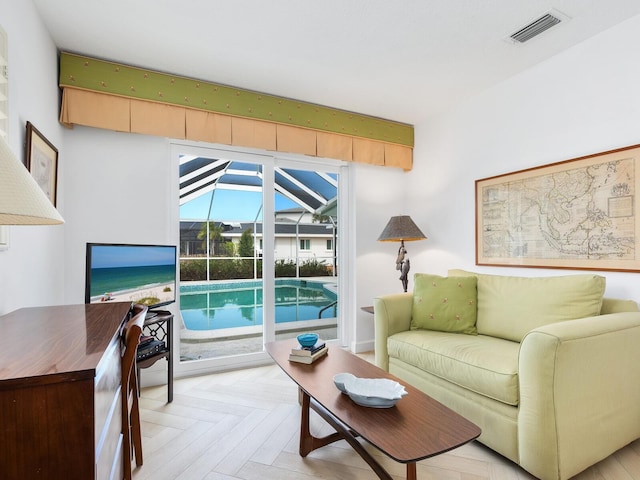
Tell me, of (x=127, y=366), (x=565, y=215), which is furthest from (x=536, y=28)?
(x=127, y=366)

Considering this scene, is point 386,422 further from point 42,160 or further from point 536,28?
point 536,28

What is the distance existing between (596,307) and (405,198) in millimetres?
2215

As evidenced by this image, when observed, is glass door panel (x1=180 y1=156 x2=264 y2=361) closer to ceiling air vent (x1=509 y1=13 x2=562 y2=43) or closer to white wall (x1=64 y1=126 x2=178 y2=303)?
white wall (x1=64 y1=126 x2=178 y2=303)

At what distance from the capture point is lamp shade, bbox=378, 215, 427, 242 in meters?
3.25

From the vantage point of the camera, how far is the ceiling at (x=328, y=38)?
201cm

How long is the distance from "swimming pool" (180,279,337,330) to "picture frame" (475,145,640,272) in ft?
5.52

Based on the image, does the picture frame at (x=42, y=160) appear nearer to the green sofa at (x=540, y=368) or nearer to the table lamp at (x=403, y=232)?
the green sofa at (x=540, y=368)

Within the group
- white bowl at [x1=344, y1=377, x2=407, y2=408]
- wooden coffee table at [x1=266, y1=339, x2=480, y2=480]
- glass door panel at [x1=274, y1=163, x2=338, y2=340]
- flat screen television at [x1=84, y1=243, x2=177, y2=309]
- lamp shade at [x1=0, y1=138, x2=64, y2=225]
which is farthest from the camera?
glass door panel at [x1=274, y1=163, x2=338, y2=340]

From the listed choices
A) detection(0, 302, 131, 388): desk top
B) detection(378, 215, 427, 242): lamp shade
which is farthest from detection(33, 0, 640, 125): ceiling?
detection(0, 302, 131, 388): desk top

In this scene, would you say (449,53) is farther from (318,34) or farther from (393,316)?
(393,316)

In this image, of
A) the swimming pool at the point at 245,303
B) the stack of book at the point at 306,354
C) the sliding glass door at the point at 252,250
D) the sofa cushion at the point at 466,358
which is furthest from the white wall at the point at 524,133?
the stack of book at the point at 306,354

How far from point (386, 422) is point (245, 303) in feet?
8.05

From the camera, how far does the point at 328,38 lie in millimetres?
2309

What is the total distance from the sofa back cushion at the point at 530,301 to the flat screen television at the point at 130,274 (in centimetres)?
227
